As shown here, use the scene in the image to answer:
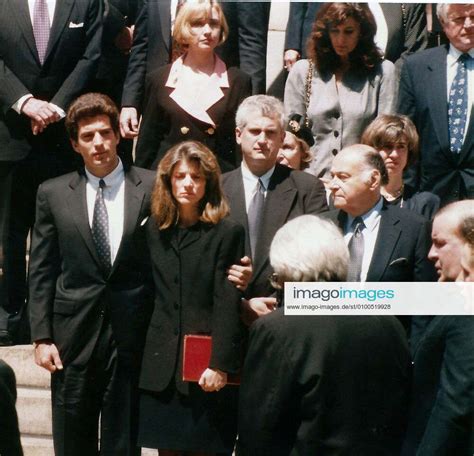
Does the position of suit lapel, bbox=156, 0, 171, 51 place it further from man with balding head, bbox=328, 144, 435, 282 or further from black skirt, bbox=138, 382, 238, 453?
black skirt, bbox=138, 382, 238, 453

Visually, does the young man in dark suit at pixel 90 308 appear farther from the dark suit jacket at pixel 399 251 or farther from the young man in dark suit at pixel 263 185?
the dark suit jacket at pixel 399 251

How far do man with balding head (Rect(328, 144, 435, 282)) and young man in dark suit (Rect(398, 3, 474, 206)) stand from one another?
1.89 feet

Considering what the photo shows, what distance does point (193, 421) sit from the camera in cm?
448

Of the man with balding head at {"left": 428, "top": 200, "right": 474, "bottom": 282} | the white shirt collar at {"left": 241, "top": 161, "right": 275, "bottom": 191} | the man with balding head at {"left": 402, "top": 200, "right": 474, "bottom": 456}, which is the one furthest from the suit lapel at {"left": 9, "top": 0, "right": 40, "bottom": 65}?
the man with balding head at {"left": 402, "top": 200, "right": 474, "bottom": 456}

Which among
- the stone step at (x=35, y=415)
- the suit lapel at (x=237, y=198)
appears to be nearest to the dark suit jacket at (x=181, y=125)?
the suit lapel at (x=237, y=198)

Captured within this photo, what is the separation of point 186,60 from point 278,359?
1.89 meters

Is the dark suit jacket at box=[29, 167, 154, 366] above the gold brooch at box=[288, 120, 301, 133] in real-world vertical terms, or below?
below

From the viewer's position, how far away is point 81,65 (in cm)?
526

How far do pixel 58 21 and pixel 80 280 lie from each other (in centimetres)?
122

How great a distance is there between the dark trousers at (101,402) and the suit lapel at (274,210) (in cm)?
65

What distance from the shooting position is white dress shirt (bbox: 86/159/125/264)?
4.66 meters

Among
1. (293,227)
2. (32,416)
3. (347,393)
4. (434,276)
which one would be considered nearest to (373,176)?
(434,276)

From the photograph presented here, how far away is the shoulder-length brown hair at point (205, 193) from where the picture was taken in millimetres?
4520

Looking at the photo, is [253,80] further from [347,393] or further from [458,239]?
[347,393]
